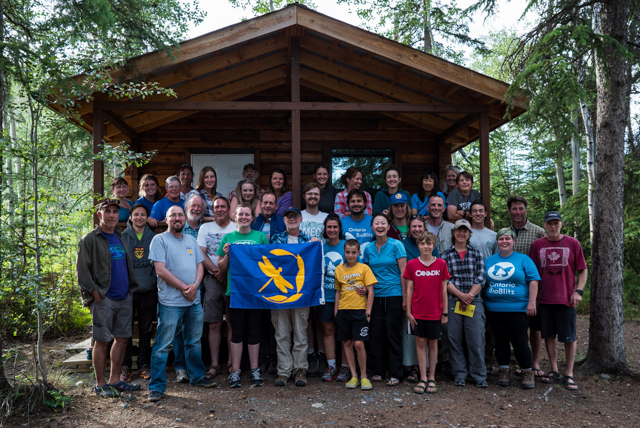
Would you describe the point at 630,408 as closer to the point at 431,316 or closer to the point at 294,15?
the point at 431,316

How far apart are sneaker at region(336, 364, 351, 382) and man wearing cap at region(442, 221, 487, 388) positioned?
124cm

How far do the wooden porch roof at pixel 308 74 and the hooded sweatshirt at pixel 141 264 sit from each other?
2.25 metres

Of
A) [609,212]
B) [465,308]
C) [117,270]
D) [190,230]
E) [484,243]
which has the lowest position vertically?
[465,308]

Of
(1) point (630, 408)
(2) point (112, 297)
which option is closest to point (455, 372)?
Answer: (1) point (630, 408)

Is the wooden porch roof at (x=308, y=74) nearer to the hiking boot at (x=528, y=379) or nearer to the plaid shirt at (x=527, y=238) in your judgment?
the plaid shirt at (x=527, y=238)

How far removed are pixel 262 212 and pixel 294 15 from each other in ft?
9.84

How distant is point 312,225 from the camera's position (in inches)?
222

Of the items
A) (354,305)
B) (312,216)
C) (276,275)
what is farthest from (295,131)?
(354,305)

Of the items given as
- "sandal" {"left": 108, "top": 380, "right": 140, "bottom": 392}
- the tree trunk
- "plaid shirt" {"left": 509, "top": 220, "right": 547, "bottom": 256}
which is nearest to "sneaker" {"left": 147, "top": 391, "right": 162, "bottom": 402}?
"sandal" {"left": 108, "top": 380, "right": 140, "bottom": 392}

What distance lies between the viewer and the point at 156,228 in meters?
5.96

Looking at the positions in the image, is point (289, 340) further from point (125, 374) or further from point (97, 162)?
point (97, 162)

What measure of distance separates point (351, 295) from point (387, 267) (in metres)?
0.55

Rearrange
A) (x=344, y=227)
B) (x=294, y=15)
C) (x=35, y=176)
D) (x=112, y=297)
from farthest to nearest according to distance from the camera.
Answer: (x=294, y=15), (x=344, y=227), (x=112, y=297), (x=35, y=176)

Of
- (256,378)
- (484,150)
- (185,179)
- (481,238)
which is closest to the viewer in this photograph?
(256,378)
